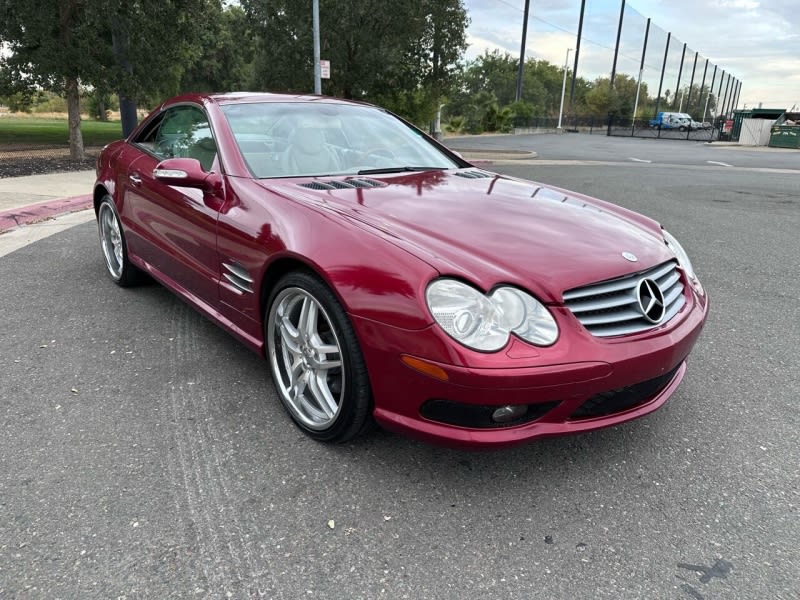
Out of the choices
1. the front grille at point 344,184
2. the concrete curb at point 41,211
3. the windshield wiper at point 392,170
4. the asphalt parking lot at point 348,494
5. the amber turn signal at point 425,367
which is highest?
the windshield wiper at point 392,170

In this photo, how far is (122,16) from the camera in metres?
11.9

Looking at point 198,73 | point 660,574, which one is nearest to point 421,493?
point 660,574

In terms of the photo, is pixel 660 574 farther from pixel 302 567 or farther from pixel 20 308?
pixel 20 308

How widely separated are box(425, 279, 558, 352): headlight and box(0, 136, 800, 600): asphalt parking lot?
2.11 feet

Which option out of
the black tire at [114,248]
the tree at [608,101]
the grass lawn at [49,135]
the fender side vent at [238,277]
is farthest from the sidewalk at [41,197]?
the tree at [608,101]

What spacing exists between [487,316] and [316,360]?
0.81m

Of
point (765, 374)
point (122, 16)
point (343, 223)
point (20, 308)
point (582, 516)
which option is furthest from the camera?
point (122, 16)

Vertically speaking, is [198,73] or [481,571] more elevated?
[198,73]

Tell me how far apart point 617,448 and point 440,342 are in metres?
1.07

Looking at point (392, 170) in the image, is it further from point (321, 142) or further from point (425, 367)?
point (425, 367)

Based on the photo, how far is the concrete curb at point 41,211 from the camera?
6.72 metres

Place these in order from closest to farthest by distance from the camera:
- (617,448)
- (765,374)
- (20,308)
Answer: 1. (617,448)
2. (765,374)
3. (20,308)

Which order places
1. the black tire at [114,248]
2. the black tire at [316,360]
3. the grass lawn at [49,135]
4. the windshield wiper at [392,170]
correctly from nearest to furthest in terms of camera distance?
the black tire at [316,360] < the windshield wiper at [392,170] < the black tire at [114,248] < the grass lawn at [49,135]

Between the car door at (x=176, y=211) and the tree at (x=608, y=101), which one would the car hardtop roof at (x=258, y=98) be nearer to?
the car door at (x=176, y=211)
